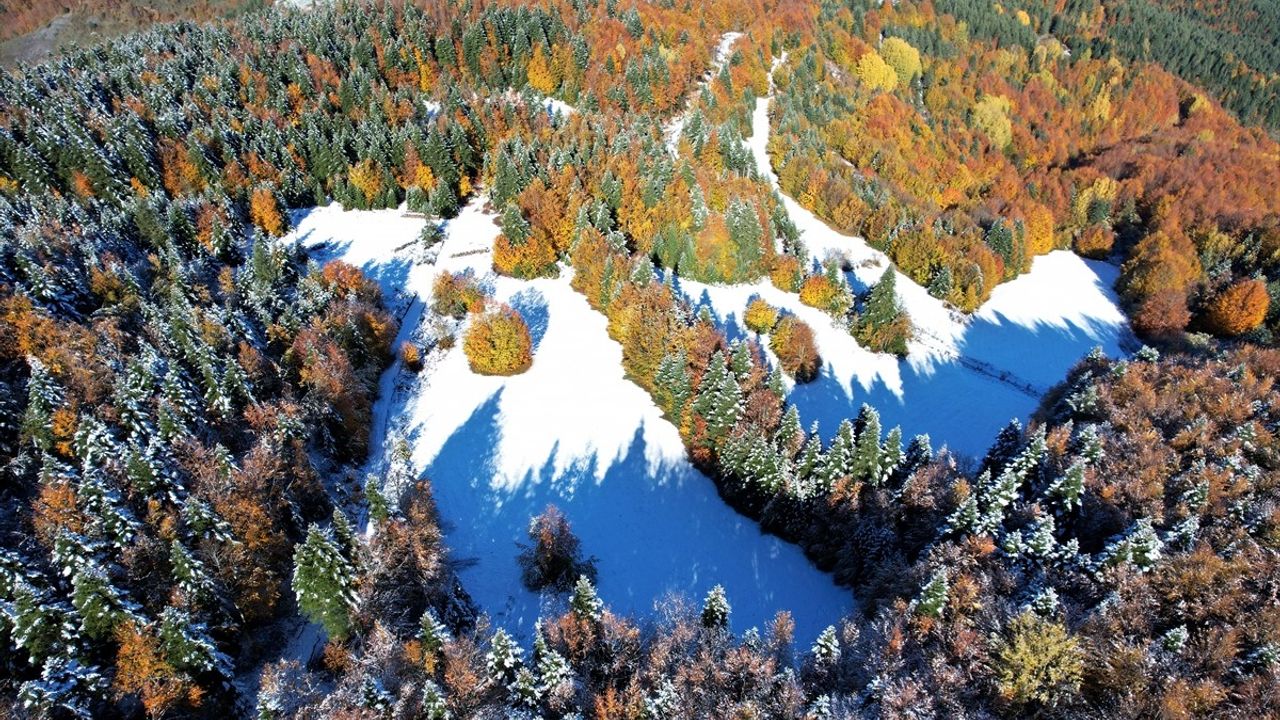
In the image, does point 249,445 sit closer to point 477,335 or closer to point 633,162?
point 477,335

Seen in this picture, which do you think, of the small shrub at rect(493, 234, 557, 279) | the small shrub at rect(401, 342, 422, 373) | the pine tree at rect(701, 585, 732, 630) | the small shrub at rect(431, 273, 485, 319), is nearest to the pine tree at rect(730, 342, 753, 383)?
the pine tree at rect(701, 585, 732, 630)

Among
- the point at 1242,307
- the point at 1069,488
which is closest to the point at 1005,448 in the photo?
the point at 1069,488

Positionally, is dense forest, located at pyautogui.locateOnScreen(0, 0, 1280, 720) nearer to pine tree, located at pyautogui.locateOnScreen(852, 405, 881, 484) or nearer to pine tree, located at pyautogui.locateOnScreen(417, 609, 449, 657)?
pine tree, located at pyautogui.locateOnScreen(417, 609, 449, 657)

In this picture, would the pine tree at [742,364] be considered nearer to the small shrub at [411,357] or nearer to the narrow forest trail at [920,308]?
the narrow forest trail at [920,308]

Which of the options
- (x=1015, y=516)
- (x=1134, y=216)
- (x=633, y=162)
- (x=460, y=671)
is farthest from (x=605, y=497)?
(x=1134, y=216)

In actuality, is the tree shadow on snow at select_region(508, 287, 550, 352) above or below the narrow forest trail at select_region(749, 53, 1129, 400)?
below

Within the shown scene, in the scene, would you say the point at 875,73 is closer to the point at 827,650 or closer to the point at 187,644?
the point at 827,650

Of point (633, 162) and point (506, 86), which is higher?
point (633, 162)
